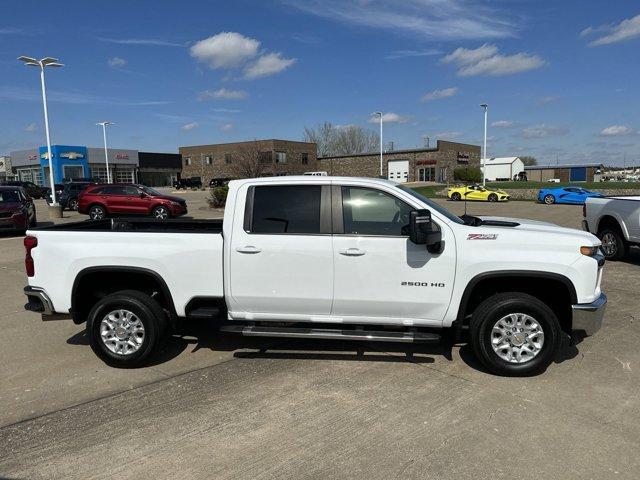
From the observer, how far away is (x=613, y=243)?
1013 cm

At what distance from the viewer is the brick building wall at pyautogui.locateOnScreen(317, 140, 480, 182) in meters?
65.1

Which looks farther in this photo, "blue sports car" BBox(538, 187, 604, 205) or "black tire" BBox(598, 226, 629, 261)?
"blue sports car" BBox(538, 187, 604, 205)

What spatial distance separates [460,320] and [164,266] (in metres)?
2.83

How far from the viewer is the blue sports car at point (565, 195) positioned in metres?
31.6

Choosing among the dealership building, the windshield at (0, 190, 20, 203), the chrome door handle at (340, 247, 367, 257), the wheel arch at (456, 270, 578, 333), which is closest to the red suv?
the windshield at (0, 190, 20, 203)

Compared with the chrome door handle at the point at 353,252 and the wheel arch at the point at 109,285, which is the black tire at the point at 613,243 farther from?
the wheel arch at the point at 109,285

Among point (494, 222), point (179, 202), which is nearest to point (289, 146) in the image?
point (179, 202)

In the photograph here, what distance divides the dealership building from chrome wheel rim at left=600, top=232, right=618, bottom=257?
55005 millimetres

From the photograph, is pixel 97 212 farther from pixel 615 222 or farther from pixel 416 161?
pixel 416 161

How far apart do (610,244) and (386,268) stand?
8.01 meters

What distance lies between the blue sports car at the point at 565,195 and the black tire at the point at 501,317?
102 feet

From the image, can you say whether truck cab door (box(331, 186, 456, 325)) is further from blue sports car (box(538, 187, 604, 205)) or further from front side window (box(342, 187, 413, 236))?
blue sports car (box(538, 187, 604, 205))

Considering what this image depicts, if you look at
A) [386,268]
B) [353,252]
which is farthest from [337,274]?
[386,268]

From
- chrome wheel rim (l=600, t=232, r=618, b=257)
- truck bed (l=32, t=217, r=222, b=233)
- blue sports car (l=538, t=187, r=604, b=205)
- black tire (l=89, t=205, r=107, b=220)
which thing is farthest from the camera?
blue sports car (l=538, t=187, r=604, b=205)
